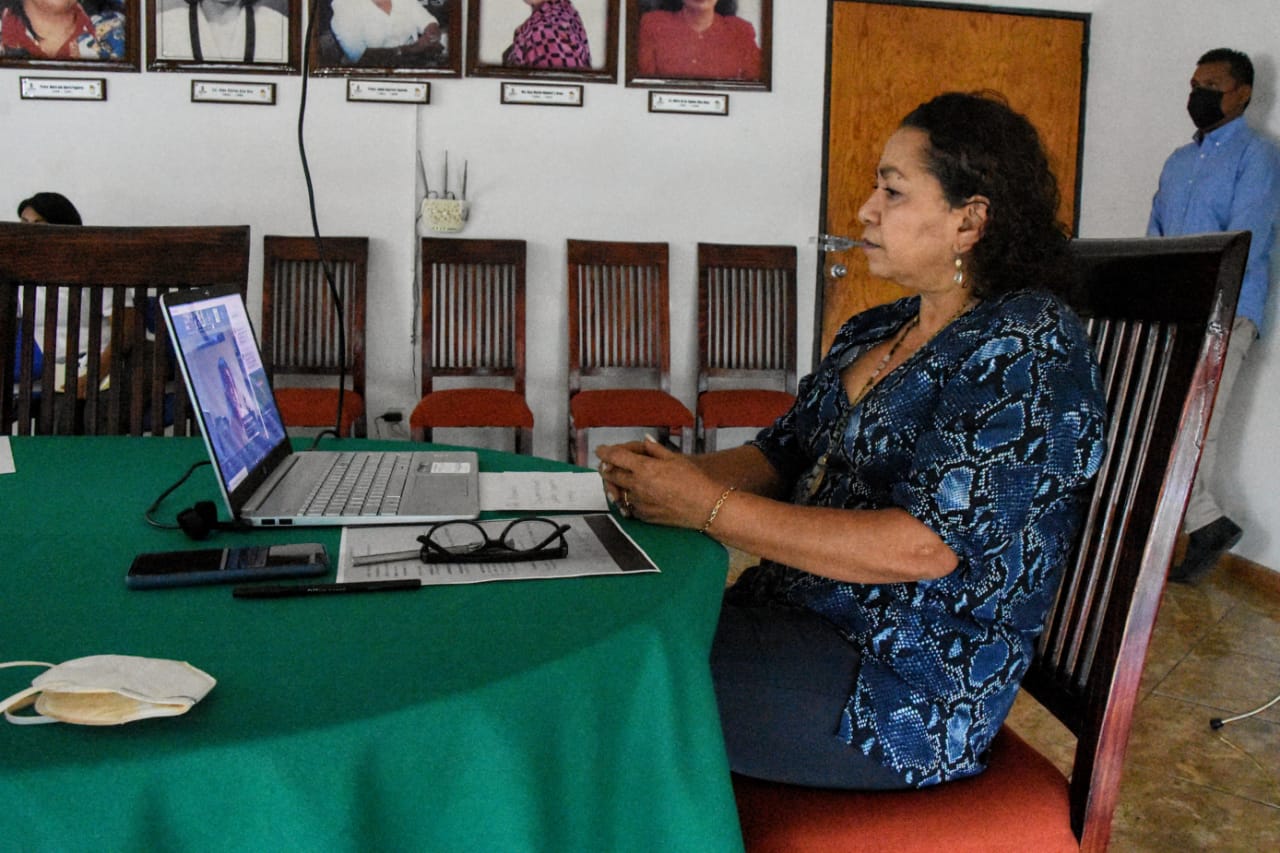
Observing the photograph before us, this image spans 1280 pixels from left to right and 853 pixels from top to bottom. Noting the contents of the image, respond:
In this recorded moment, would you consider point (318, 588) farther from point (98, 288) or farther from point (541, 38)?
point (541, 38)

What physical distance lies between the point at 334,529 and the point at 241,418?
215 mm

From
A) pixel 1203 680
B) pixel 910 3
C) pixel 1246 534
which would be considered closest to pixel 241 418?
pixel 1203 680

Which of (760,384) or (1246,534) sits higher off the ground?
(760,384)

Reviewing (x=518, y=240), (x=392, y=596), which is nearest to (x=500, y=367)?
(x=518, y=240)

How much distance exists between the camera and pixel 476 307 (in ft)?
12.4

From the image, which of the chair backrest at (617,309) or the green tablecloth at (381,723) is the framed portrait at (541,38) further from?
the green tablecloth at (381,723)

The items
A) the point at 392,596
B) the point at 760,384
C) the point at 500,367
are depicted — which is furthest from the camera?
the point at 760,384

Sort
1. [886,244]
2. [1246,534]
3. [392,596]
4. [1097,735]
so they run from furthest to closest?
[1246,534], [886,244], [1097,735], [392,596]

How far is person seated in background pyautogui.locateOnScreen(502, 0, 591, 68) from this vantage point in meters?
3.85

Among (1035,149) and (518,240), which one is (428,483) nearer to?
(1035,149)

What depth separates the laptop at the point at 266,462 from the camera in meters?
1.05

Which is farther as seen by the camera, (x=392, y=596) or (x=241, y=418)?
(x=241, y=418)

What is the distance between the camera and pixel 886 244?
4.39 ft

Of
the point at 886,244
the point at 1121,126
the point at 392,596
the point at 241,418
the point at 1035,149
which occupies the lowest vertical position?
the point at 392,596
